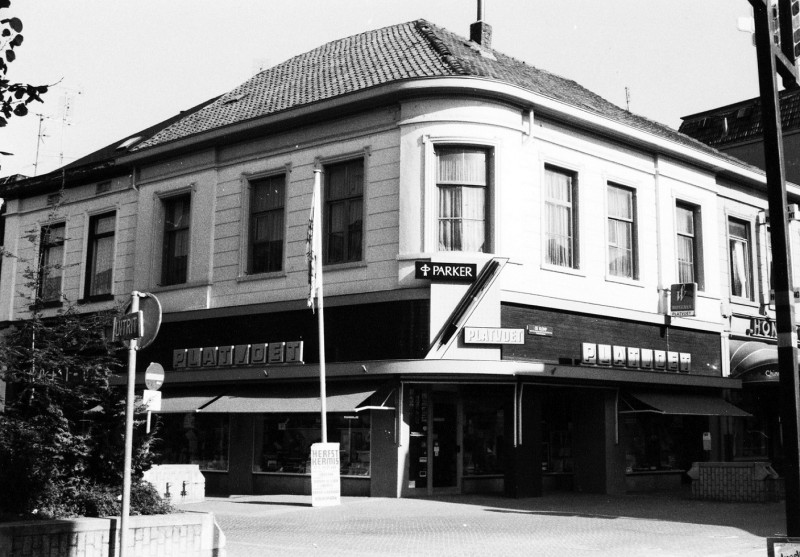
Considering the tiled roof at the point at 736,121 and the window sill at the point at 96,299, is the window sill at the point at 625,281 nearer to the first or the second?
the tiled roof at the point at 736,121

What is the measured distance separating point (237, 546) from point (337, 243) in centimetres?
1041

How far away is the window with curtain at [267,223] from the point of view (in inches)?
928

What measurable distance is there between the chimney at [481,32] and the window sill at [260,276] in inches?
332

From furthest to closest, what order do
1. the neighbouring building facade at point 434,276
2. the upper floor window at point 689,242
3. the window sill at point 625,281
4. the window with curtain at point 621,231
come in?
the upper floor window at point 689,242, the window with curtain at point 621,231, the window sill at point 625,281, the neighbouring building facade at point 434,276

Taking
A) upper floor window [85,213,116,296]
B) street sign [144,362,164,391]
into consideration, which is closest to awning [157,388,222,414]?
street sign [144,362,164,391]

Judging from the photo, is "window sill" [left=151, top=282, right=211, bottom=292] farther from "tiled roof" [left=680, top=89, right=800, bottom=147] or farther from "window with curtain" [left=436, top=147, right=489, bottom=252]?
"tiled roof" [left=680, top=89, right=800, bottom=147]

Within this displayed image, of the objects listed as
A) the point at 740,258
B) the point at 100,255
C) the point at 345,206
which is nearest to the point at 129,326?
the point at 345,206

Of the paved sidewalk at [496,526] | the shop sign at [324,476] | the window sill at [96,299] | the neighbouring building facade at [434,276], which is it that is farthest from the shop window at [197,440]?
the shop sign at [324,476]

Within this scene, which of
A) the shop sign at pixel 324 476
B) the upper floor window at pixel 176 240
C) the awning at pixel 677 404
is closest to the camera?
the shop sign at pixel 324 476

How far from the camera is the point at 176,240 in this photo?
25953 mm

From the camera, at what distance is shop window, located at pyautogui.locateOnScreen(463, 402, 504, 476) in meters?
22.0

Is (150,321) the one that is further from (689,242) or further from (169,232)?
(689,242)

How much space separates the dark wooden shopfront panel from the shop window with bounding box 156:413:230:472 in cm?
755

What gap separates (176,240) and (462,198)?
8756mm
